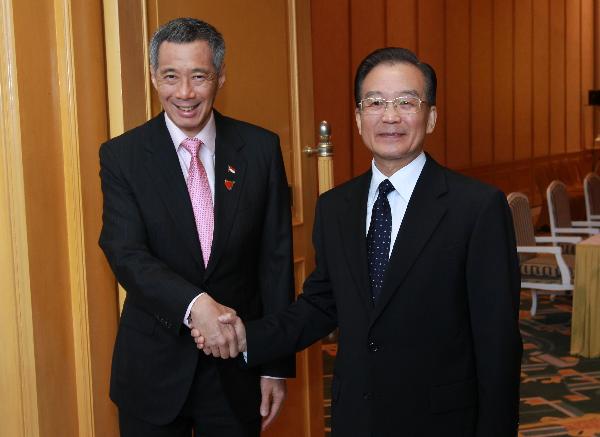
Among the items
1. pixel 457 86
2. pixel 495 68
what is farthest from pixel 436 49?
pixel 495 68

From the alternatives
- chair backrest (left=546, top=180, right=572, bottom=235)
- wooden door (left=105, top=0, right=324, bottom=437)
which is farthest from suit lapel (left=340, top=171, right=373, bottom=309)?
chair backrest (left=546, top=180, right=572, bottom=235)

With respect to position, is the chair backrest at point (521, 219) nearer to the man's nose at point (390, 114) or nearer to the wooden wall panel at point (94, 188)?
the wooden wall panel at point (94, 188)

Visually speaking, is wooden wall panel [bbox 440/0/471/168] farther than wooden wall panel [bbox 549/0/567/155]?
No

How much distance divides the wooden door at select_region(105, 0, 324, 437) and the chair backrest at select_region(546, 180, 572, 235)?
4.03 metres

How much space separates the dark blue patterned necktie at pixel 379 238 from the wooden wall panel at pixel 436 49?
7.85 meters

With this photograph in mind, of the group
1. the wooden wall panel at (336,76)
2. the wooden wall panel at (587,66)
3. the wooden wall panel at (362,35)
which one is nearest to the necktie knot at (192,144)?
the wooden wall panel at (336,76)

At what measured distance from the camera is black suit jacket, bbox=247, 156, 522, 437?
181 centimetres

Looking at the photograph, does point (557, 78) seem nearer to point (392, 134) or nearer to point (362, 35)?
point (362, 35)

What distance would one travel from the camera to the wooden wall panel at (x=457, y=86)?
33.5 feet

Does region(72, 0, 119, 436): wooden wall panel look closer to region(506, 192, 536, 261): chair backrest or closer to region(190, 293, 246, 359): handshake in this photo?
region(190, 293, 246, 359): handshake

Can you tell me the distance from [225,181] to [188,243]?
0.19m

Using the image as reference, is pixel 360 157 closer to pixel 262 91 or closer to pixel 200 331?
pixel 262 91

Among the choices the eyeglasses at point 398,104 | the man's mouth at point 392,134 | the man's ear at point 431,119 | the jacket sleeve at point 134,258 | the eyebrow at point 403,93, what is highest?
the eyebrow at point 403,93

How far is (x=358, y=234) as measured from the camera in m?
1.94
